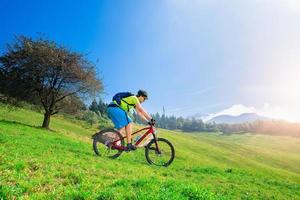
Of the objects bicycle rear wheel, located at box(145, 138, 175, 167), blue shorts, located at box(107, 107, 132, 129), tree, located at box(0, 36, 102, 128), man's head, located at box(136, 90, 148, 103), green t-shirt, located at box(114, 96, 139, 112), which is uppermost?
tree, located at box(0, 36, 102, 128)

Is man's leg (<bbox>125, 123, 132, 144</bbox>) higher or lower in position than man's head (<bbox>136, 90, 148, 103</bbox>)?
lower

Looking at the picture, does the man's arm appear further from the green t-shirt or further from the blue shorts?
the blue shorts

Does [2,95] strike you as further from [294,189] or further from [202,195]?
[202,195]

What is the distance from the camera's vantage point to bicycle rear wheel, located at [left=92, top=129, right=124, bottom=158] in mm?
15086

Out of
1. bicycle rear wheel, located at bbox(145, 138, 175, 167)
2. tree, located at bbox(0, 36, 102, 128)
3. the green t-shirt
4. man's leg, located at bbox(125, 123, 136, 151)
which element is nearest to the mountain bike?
bicycle rear wheel, located at bbox(145, 138, 175, 167)

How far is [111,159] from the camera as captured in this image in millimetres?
15242

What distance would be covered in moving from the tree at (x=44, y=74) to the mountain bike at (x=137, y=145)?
28636 mm

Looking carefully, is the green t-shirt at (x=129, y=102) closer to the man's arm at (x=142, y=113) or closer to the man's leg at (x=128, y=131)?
the man's arm at (x=142, y=113)

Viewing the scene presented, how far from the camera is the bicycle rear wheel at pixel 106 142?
594 inches

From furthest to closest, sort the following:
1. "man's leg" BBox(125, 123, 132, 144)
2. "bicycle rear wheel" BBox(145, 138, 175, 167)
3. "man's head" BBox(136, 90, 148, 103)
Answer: "bicycle rear wheel" BBox(145, 138, 175, 167) < "man's head" BBox(136, 90, 148, 103) < "man's leg" BBox(125, 123, 132, 144)

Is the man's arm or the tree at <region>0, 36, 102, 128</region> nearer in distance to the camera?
the man's arm

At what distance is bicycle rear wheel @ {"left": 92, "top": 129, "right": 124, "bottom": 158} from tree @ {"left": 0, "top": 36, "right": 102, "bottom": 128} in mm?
28410

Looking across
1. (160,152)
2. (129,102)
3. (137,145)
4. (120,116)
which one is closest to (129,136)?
(137,145)

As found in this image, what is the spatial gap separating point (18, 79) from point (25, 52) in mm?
3786
